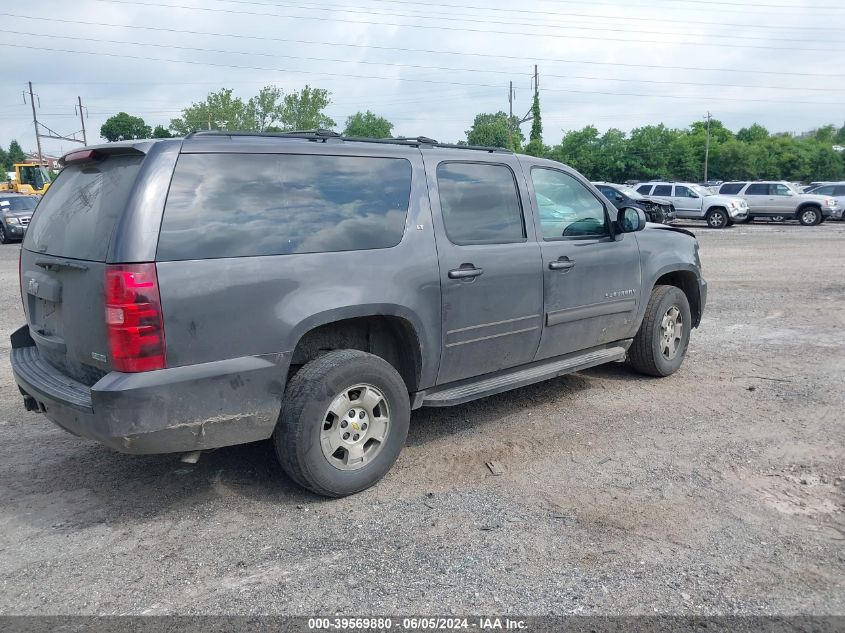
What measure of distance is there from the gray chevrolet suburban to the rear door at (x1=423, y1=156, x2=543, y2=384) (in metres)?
0.01

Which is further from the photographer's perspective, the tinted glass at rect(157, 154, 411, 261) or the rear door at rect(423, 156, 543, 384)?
the rear door at rect(423, 156, 543, 384)

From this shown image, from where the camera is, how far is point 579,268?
538 cm

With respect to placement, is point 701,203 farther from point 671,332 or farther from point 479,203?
point 479,203

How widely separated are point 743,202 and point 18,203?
26831mm

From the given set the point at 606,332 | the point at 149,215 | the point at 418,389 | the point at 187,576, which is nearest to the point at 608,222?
the point at 606,332

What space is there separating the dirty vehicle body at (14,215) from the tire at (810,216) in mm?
27859

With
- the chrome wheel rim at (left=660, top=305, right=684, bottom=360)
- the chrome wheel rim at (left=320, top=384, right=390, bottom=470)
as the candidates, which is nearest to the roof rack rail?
the chrome wheel rim at (left=320, top=384, right=390, bottom=470)

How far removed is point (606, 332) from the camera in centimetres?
576

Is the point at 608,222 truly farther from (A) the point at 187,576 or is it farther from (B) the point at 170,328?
(A) the point at 187,576

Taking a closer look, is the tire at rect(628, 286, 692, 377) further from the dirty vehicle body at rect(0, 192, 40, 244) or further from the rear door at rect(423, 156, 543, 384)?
the dirty vehicle body at rect(0, 192, 40, 244)

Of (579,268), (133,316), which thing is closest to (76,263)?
(133,316)

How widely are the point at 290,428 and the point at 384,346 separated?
2.92ft

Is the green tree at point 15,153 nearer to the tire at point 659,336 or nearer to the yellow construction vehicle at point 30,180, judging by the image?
the yellow construction vehicle at point 30,180

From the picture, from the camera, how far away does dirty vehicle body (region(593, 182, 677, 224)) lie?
23.7 m
